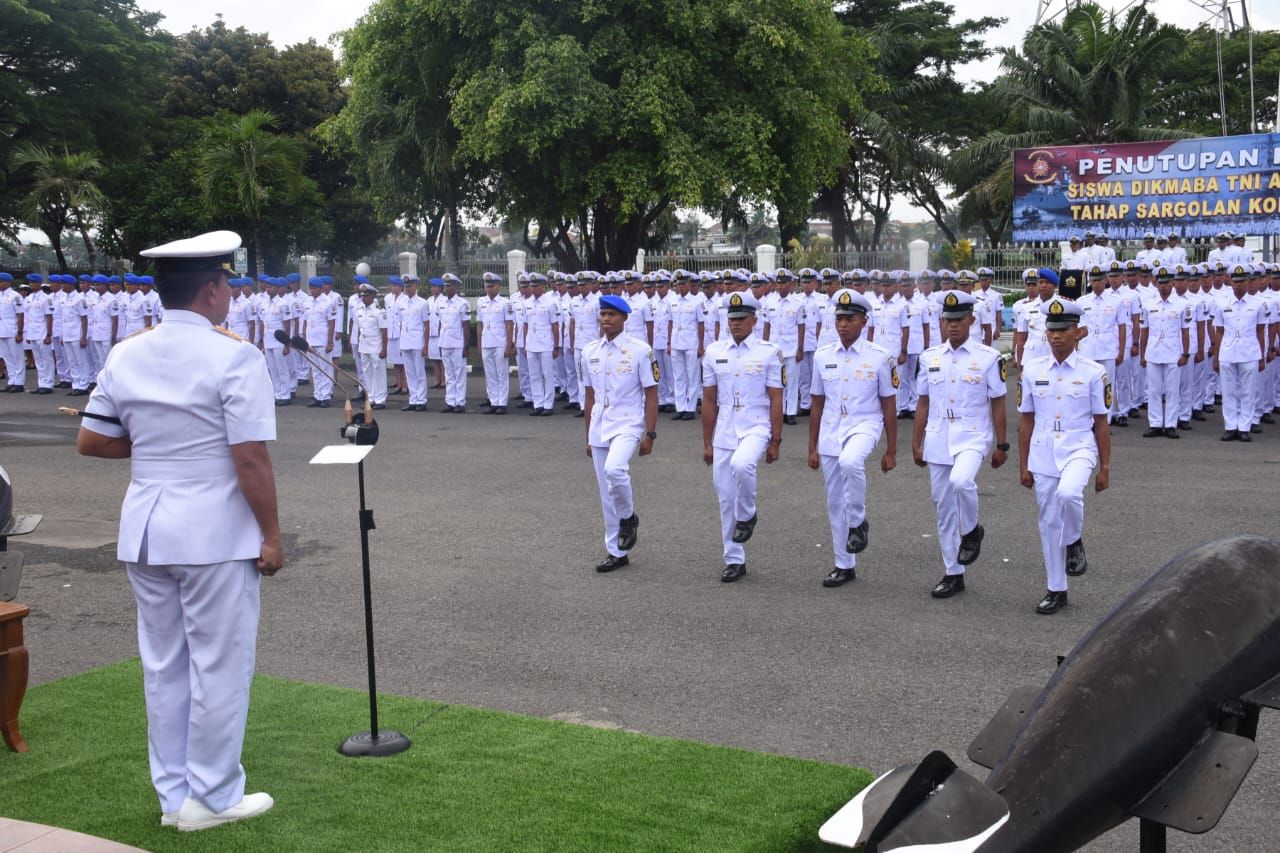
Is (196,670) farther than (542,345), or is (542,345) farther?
(542,345)

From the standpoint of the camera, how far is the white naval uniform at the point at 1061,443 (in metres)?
7.31

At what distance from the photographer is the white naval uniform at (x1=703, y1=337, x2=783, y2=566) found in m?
8.31

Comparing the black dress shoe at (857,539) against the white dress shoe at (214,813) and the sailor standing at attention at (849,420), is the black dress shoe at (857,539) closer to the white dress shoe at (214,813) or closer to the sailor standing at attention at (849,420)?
the sailor standing at attention at (849,420)

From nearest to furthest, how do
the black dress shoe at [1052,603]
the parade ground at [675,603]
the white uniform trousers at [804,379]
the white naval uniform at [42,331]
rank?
1. the parade ground at [675,603]
2. the black dress shoe at [1052,603]
3. the white uniform trousers at [804,379]
4. the white naval uniform at [42,331]

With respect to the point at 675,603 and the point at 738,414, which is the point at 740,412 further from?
the point at 675,603

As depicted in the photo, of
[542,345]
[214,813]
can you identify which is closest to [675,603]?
[214,813]

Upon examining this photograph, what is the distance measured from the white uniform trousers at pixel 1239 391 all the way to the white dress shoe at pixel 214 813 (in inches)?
512

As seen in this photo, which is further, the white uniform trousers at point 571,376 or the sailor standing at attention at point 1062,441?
the white uniform trousers at point 571,376

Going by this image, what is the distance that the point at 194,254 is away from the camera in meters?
4.29

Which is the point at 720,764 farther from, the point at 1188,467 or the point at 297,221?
the point at 297,221

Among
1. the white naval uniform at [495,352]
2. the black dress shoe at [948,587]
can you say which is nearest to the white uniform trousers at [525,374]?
the white naval uniform at [495,352]

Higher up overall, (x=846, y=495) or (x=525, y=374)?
(x=525, y=374)

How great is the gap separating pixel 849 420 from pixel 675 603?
187cm

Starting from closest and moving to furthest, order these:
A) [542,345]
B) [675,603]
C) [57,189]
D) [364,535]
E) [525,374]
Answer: [364,535], [675,603], [542,345], [525,374], [57,189]
